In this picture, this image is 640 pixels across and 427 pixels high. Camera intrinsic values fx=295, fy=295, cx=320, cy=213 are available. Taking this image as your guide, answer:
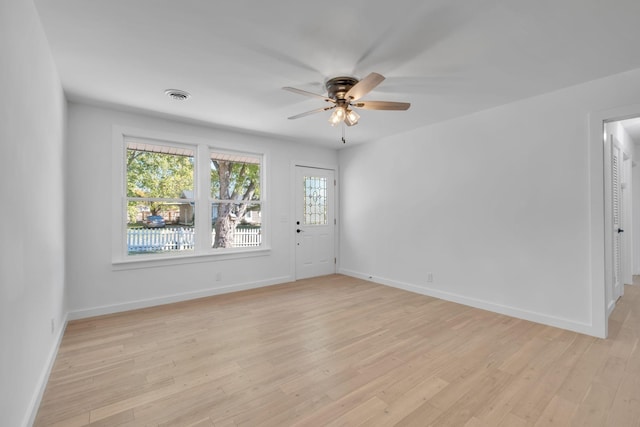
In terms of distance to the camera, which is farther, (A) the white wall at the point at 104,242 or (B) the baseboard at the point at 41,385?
(A) the white wall at the point at 104,242

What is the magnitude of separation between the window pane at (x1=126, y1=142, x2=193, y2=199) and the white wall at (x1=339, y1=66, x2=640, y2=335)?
310cm

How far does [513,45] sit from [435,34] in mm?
680

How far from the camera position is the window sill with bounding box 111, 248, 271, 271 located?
12.4ft

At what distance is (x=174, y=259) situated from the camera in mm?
4125

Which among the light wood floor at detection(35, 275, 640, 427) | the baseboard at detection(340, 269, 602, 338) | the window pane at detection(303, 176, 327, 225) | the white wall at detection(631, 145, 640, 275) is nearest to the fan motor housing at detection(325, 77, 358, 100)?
the light wood floor at detection(35, 275, 640, 427)

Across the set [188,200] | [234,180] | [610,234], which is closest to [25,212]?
[188,200]

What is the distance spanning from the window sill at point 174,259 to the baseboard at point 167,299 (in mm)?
445

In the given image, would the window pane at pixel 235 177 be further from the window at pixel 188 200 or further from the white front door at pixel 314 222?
the white front door at pixel 314 222

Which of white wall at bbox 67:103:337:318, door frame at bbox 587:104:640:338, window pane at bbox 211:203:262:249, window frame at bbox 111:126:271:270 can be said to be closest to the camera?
door frame at bbox 587:104:640:338

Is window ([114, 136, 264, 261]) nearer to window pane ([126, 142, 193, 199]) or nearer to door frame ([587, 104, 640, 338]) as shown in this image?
window pane ([126, 142, 193, 199])

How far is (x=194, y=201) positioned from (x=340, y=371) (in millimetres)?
3195

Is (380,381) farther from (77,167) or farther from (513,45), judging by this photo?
(77,167)

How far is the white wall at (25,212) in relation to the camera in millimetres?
1437

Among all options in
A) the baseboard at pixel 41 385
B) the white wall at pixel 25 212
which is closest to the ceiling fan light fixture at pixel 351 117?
the white wall at pixel 25 212
